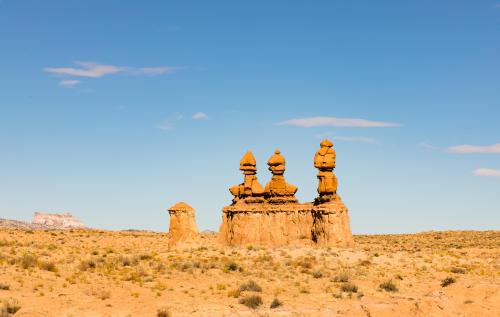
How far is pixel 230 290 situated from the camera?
26.1 m

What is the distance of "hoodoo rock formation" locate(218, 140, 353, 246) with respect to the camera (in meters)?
44.1

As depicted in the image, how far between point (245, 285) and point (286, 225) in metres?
20.7

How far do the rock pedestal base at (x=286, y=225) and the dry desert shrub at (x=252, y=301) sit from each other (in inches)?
823

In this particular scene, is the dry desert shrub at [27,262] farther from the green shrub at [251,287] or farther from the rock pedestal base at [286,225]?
the rock pedestal base at [286,225]

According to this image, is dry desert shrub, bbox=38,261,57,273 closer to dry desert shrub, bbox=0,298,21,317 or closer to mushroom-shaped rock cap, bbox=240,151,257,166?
dry desert shrub, bbox=0,298,21,317

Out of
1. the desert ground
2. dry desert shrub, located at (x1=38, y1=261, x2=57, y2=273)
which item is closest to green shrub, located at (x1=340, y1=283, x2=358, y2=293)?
the desert ground

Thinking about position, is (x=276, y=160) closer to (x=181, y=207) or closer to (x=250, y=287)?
(x=181, y=207)

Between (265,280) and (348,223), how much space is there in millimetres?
17171

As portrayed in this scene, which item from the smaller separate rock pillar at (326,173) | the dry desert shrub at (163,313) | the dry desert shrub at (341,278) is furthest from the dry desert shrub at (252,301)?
the smaller separate rock pillar at (326,173)

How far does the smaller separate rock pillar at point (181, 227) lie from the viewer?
44.0m

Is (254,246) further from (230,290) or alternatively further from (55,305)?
(55,305)

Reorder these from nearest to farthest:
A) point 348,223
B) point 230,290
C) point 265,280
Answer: point 230,290
point 265,280
point 348,223

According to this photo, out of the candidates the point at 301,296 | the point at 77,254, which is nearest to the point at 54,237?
the point at 77,254

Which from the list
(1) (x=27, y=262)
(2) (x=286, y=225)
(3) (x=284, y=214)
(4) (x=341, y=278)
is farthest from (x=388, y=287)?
(1) (x=27, y=262)
